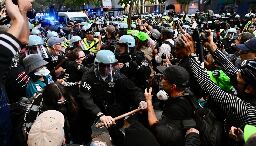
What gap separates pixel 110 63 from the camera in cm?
546

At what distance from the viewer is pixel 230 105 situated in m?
3.59

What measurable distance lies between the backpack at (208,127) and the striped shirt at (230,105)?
0.13 metres

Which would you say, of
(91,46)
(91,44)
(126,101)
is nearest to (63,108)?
(126,101)

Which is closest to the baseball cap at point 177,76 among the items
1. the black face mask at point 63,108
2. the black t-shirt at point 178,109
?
the black t-shirt at point 178,109

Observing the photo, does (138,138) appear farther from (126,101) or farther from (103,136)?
(126,101)

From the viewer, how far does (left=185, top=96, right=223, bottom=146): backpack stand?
355 centimetres

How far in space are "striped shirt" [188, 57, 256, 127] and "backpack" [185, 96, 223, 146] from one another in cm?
13

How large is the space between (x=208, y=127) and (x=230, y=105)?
0.30 meters

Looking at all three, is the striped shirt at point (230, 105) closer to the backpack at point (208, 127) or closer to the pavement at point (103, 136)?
the backpack at point (208, 127)

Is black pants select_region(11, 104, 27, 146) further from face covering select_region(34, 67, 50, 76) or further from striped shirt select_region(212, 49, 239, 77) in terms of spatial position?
striped shirt select_region(212, 49, 239, 77)

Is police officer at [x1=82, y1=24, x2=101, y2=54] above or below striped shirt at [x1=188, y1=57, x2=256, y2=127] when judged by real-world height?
below

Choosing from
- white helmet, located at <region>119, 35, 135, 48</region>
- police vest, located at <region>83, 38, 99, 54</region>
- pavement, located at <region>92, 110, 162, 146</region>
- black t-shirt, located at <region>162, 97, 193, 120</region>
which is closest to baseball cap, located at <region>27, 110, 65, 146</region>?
pavement, located at <region>92, 110, 162, 146</region>

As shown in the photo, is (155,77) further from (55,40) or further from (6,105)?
(6,105)

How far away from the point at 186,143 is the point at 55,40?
5.70 m
